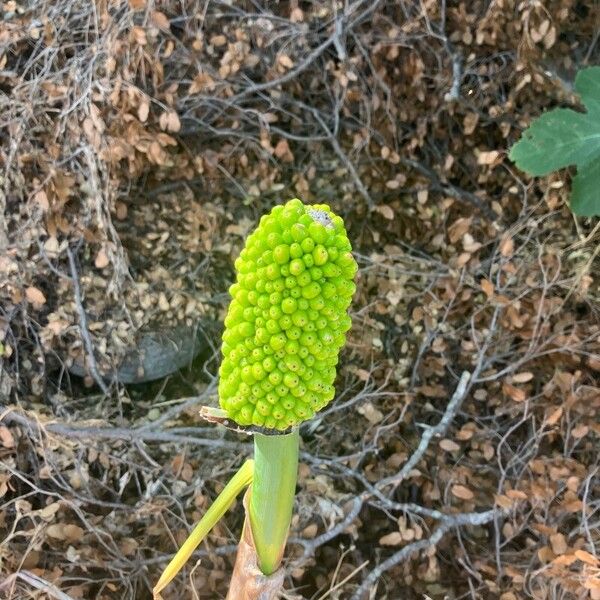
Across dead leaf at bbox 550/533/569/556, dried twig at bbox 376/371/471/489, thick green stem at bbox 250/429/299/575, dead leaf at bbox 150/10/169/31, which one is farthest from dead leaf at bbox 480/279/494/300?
dead leaf at bbox 150/10/169/31

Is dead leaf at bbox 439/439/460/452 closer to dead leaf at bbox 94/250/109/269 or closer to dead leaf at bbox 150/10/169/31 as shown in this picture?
dead leaf at bbox 94/250/109/269

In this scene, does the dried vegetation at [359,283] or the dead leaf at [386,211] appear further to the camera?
the dead leaf at [386,211]

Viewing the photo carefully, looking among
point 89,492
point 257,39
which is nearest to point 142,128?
point 257,39

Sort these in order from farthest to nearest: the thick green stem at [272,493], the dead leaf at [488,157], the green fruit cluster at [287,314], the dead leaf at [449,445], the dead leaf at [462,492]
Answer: the dead leaf at [488,157], the dead leaf at [449,445], the dead leaf at [462,492], the thick green stem at [272,493], the green fruit cluster at [287,314]

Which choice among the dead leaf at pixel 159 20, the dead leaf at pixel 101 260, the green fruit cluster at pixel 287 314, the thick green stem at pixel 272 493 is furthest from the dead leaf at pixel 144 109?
the thick green stem at pixel 272 493

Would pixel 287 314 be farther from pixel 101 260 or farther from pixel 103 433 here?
pixel 101 260

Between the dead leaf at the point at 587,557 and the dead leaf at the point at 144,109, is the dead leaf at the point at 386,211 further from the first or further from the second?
the dead leaf at the point at 587,557

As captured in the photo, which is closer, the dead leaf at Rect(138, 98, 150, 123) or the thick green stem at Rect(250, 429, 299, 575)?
the thick green stem at Rect(250, 429, 299, 575)

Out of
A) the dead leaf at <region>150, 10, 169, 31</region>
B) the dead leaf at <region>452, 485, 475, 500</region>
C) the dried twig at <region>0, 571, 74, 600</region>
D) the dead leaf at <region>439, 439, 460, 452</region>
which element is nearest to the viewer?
the dried twig at <region>0, 571, 74, 600</region>
